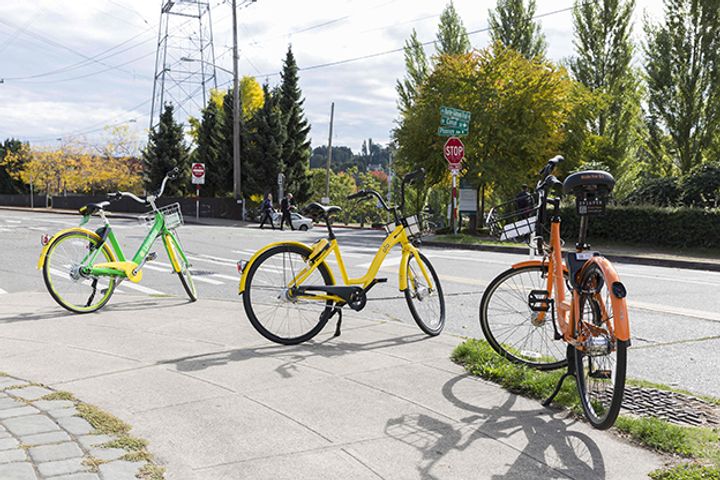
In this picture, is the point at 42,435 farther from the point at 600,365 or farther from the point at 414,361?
the point at 600,365

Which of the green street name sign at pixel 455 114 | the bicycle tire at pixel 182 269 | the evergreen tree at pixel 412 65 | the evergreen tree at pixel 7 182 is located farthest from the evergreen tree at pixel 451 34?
the evergreen tree at pixel 7 182

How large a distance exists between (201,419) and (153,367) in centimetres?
123

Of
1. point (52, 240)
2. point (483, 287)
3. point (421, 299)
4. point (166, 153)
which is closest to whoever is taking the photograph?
point (421, 299)

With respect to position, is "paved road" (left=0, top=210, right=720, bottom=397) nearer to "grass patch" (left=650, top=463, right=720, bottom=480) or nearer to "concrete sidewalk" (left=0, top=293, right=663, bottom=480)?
"concrete sidewalk" (left=0, top=293, right=663, bottom=480)

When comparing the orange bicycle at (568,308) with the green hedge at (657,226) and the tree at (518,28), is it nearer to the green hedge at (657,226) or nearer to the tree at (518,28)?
the green hedge at (657,226)

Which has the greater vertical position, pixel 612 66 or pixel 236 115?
pixel 612 66

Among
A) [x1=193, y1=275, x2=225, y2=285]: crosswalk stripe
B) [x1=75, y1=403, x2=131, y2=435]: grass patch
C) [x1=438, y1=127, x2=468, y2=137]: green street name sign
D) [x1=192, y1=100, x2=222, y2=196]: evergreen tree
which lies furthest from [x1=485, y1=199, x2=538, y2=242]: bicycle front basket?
[x1=192, y1=100, x2=222, y2=196]: evergreen tree

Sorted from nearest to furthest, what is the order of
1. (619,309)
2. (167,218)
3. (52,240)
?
(619,309) → (52,240) → (167,218)

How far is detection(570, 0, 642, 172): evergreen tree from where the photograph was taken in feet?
121

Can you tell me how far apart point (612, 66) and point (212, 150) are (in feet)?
87.1

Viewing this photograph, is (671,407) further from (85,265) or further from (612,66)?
(612,66)

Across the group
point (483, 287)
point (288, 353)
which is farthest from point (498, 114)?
point (288, 353)

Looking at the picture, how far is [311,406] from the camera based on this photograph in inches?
154

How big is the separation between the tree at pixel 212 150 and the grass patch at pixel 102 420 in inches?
1694
